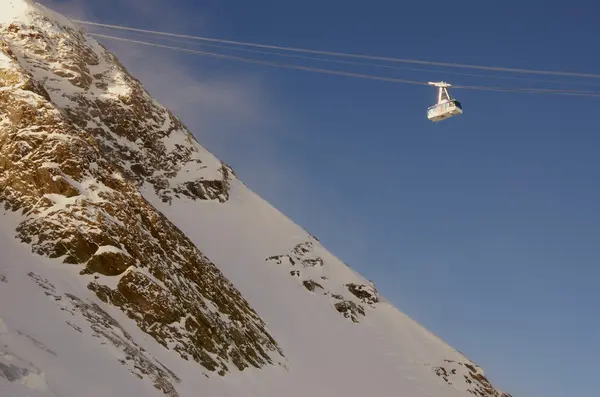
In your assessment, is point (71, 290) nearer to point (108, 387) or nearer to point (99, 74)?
point (108, 387)

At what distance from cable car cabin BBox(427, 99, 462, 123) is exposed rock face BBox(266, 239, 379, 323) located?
54.4m

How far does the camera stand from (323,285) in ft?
261

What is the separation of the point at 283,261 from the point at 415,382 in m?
22.3

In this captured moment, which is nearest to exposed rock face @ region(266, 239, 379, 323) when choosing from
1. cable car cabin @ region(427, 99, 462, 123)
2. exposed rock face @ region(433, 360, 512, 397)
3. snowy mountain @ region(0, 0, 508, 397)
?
snowy mountain @ region(0, 0, 508, 397)

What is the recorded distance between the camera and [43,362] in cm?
2347

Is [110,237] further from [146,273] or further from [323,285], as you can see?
[323,285]

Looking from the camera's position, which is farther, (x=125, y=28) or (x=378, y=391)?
(x=378, y=391)

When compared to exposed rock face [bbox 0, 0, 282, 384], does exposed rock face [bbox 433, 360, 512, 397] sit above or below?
above

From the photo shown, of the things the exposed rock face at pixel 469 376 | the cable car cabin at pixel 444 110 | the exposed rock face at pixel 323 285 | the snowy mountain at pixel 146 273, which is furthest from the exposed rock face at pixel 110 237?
the exposed rock face at pixel 469 376

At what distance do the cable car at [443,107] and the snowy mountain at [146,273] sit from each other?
16736mm

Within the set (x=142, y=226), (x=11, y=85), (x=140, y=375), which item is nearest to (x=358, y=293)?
(x=142, y=226)

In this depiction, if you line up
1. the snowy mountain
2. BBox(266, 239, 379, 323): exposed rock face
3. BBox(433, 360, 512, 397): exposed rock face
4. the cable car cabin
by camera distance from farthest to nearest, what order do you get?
BBox(266, 239, 379, 323): exposed rock face < BBox(433, 360, 512, 397): exposed rock face < the snowy mountain < the cable car cabin

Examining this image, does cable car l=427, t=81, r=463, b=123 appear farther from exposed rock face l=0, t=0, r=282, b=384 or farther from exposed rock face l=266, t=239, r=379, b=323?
exposed rock face l=266, t=239, r=379, b=323

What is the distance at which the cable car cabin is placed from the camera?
23.0 metres
